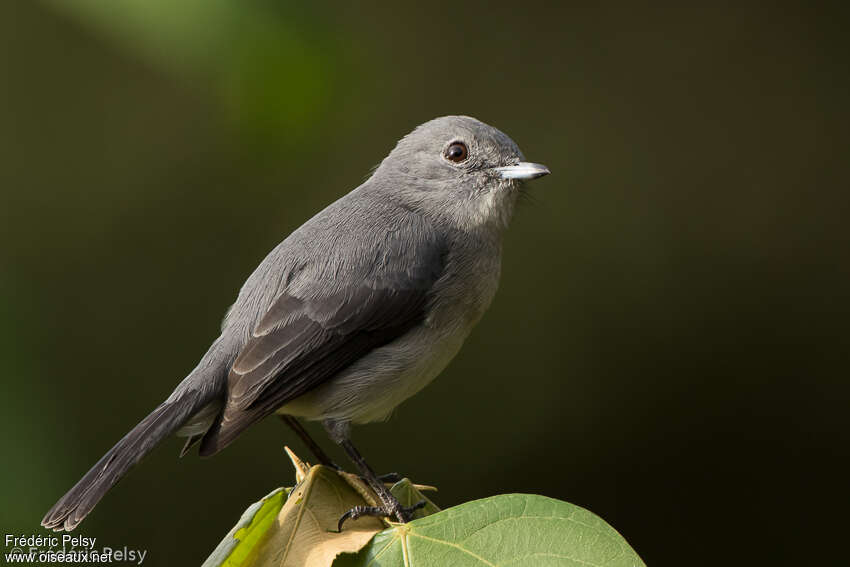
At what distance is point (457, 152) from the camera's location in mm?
2531

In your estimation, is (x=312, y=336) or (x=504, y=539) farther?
(x=312, y=336)

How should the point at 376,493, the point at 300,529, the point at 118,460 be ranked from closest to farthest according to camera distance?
1. the point at 300,529
2. the point at 118,460
3. the point at 376,493

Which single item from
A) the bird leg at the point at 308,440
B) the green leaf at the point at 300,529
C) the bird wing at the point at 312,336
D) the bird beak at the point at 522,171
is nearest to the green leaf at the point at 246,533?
the green leaf at the point at 300,529

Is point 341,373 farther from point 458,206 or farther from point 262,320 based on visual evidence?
point 458,206

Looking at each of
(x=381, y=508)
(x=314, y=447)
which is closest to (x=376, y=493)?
(x=381, y=508)

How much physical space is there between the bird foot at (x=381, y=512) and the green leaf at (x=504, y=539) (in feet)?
0.54

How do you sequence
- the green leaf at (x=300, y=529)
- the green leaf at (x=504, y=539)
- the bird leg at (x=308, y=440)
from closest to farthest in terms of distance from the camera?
the green leaf at (x=504, y=539), the green leaf at (x=300, y=529), the bird leg at (x=308, y=440)

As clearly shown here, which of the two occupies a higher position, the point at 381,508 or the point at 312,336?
the point at 312,336

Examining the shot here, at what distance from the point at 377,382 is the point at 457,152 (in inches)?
27.2

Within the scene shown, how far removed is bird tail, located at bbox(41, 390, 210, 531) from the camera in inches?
71.0

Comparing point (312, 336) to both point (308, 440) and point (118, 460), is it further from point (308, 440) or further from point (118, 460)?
point (118, 460)

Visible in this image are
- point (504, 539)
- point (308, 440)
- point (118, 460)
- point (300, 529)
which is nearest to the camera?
point (504, 539)

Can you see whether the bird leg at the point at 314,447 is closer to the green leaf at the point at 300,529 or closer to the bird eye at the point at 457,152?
the green leaf at the point at 300,529

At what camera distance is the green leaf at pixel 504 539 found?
5.03 feet
